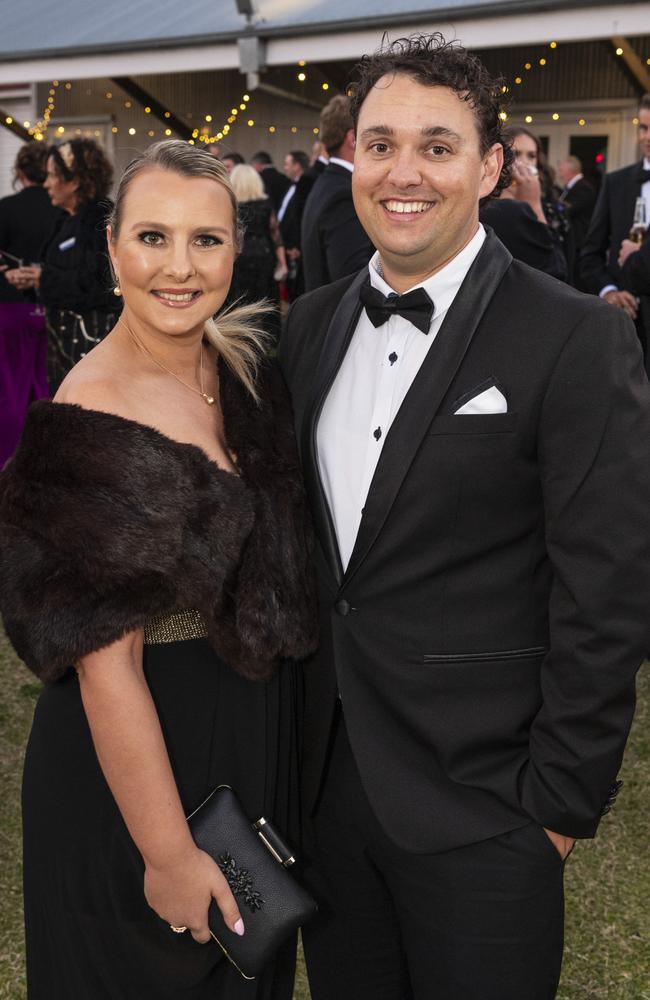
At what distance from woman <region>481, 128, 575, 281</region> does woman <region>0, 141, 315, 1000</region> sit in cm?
245

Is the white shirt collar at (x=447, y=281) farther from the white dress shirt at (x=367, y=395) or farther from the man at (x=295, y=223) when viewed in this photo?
the man at (x=295, y=223)

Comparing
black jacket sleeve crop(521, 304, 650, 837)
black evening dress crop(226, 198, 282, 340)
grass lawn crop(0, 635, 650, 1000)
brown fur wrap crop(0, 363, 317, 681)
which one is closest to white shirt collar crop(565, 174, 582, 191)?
black evening dress crop(226, 198, 282, 340)

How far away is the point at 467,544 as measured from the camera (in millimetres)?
1772

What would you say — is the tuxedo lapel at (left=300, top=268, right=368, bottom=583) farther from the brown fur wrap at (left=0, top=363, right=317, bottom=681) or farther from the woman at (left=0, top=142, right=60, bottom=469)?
the woman at (left=0, top=142, right=60, bottom=469)

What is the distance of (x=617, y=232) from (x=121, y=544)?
4.58 m

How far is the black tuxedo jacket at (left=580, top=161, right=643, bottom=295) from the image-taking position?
214 inches

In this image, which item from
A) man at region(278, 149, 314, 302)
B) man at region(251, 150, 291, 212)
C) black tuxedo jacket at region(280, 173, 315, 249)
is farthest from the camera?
man at region(251, 150, 291, 212)

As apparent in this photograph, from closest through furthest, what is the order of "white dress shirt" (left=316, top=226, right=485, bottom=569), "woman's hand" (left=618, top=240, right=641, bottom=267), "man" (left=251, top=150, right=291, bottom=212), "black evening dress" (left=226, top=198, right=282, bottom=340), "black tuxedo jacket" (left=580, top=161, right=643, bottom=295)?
"white dress shirt" (left=316, top=226, right=485, bottom=569)
"woman's hand" (left=618, top=240, right=641, bottom=267)
"black tuxedo jacket" (left=580, top=161, right=643, bottom=295)
"black evening dress" (left=226, top=198, right=282, bottom=340)
"man" (left=251, top=150, right=291, bottom=212)

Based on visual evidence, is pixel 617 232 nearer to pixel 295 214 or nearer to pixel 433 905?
pixel 295 214

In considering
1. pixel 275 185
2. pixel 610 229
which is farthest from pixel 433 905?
pixel 275 185

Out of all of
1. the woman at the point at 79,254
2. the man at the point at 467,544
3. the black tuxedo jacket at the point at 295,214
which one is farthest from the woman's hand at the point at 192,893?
the black tuxedo jacket at the point at 295,214

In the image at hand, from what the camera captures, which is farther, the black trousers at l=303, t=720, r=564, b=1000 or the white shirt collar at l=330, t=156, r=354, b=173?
the white shirt collar at l=330, t=156, r=354, b=173

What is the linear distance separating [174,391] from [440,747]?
2.57ft

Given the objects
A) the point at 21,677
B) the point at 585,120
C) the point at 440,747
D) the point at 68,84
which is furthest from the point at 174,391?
the point at 68,84
